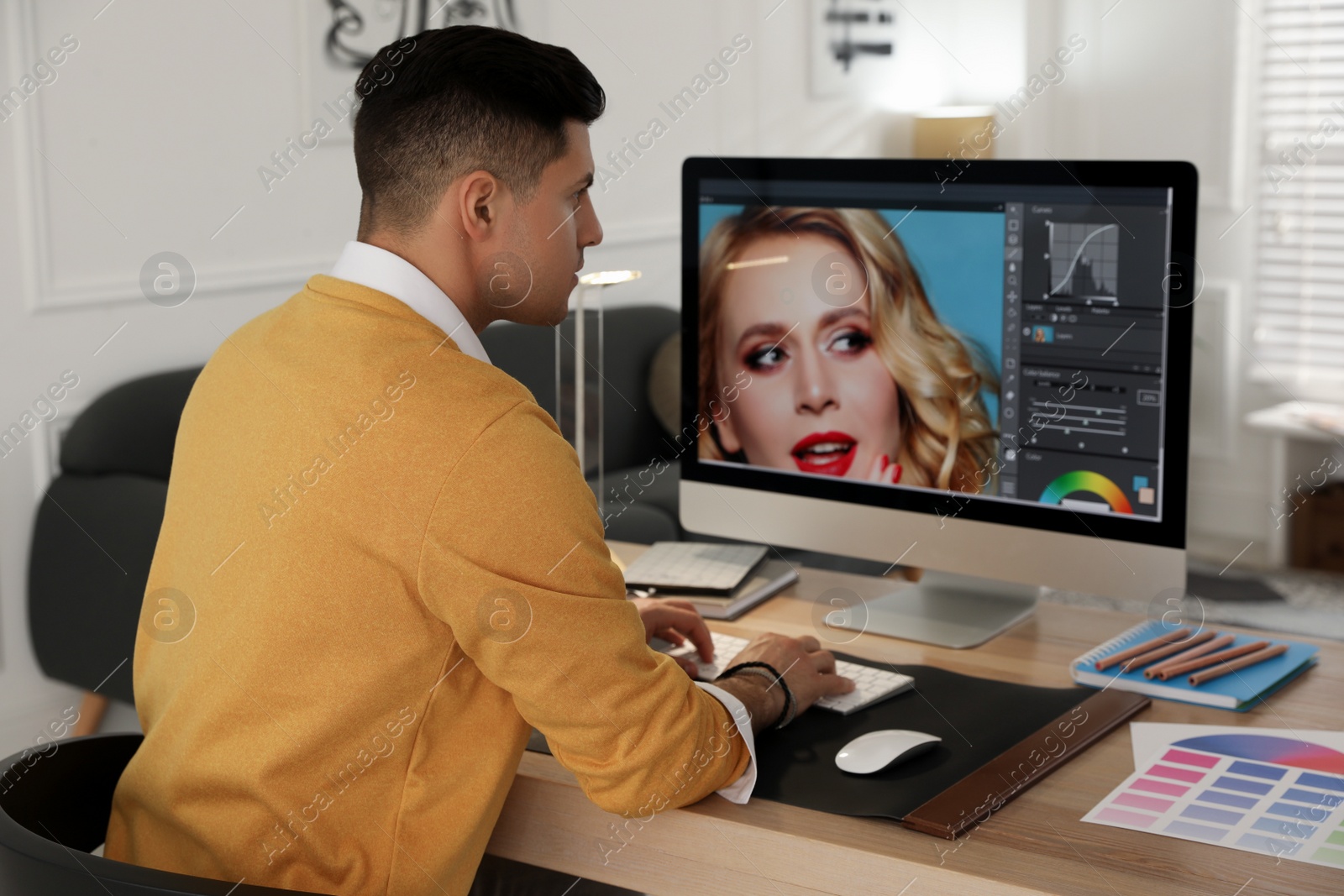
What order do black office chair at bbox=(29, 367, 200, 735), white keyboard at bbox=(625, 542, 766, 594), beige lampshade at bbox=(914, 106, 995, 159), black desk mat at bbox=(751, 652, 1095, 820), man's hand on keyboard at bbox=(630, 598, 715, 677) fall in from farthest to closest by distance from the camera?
beige lampshade at bbox=(914, 106, 995, 159) → black office chair at bbox=(29, 367, 200, 735) → white keyboard at bbox=(625, 542, 766, 594) → man's hand on keyboard at bbox=(630, 598, 715, 677) → black desk mat at bbox=(751, 652, 1095, 820)

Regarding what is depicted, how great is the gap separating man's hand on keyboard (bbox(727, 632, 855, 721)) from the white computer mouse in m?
0.09

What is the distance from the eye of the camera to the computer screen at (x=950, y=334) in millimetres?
1448

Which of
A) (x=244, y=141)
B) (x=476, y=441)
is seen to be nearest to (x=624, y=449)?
(x=244, y=141)

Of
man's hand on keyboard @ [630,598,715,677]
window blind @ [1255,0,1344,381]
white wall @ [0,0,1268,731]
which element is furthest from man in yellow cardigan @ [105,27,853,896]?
window blind @ [1255,0,1344,381]

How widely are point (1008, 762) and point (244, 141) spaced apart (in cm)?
235

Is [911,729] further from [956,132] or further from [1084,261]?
[956,132]

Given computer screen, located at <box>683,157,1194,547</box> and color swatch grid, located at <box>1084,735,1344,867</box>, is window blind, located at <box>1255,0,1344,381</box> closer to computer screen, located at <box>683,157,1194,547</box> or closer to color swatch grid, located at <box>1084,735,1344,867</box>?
computer screen, located at <box>683,157,1194,547</box>

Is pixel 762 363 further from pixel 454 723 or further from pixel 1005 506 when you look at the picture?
pixel 454 723

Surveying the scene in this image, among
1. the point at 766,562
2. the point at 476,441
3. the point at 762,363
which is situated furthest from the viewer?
the point at 766,562

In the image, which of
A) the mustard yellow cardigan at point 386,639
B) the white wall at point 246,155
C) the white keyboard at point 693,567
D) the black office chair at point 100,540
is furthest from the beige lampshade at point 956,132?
the mustard yellow cardigan at point 386,639

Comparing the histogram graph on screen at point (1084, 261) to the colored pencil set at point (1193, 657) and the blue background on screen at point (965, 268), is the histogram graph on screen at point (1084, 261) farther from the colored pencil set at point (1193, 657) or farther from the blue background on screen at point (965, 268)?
the colored pencil set at point (1193, 657)

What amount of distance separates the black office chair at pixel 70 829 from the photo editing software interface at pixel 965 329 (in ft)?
2.87

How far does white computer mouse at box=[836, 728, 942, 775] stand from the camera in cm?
124

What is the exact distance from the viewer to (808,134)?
15.6ft
